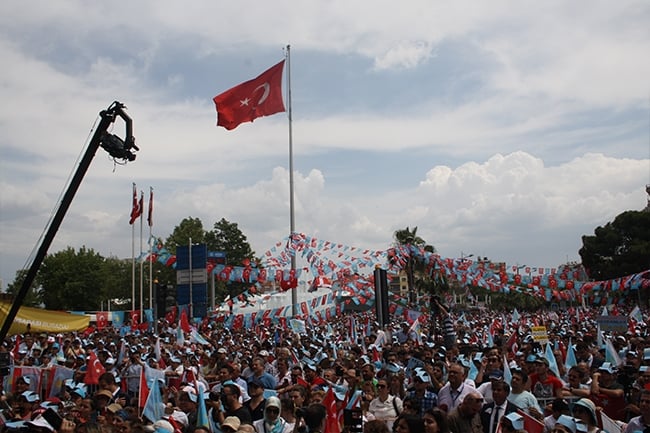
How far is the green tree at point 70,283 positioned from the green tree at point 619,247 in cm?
5038

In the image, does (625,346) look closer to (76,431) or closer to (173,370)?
(173,370)

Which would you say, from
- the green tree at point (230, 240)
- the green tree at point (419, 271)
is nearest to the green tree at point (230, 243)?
the green tree at point (230, 240)

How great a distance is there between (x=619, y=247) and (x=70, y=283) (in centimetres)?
5564

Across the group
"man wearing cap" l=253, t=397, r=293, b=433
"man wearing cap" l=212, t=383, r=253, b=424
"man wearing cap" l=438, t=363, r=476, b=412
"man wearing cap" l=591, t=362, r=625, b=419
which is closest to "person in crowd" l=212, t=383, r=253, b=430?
"man wearing cap" l=212, t=383, r=253, b=424

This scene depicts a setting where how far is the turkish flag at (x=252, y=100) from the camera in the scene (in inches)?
920

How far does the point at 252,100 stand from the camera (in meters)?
24.2

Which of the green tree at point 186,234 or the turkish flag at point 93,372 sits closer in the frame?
the turkish flag at point 93,372

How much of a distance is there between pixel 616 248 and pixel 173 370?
54729mm

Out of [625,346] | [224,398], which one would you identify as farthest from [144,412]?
[625,346]

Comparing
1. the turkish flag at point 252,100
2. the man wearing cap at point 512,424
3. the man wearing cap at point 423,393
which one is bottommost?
the man wearing cap at point 423,393

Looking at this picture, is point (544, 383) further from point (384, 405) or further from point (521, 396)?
point (384, 405)

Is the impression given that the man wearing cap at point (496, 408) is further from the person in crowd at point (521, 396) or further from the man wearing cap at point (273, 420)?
the man wearing cap at point (273, 420)

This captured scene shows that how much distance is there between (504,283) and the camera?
1268 inches

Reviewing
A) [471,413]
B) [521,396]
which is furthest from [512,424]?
[521,396]
